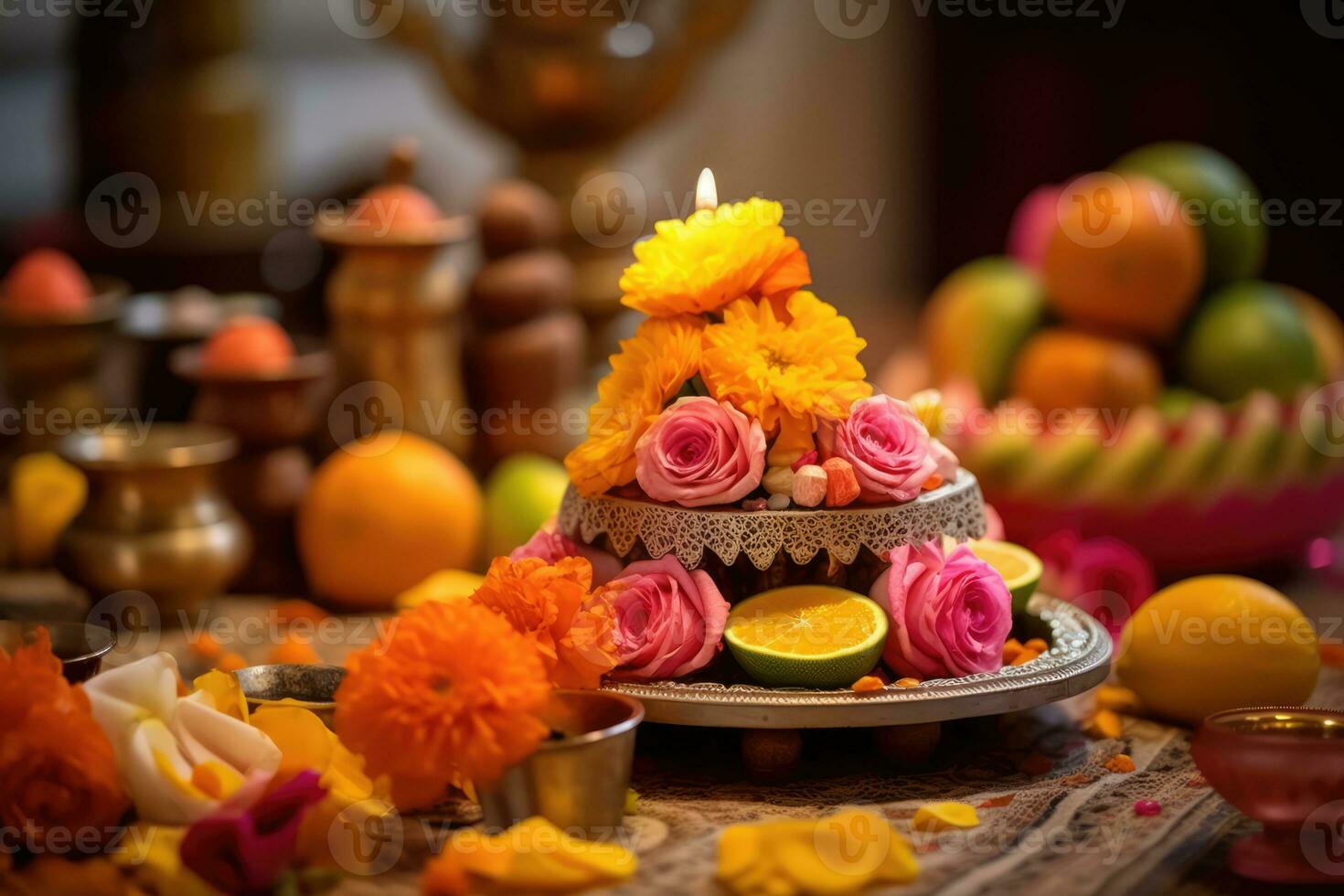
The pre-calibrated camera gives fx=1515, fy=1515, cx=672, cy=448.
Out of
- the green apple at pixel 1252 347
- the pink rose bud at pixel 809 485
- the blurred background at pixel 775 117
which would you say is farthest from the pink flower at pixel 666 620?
the blurred background at pixel 775 117

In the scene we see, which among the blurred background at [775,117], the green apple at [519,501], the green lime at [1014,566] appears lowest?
the green lime at [1014,566]

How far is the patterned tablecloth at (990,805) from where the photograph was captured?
1.27 m

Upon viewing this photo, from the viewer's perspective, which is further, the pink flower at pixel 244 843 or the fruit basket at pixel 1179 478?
the fruit basket at pixel 1179 478

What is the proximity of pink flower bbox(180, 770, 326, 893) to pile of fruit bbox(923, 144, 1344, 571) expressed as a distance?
1383 mm

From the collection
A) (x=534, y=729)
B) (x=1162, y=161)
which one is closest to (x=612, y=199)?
(x=1162, y=161)

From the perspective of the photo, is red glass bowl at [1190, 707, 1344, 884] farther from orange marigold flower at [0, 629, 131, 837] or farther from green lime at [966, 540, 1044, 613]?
orange marigold flower at [0, 629, 131, 837]

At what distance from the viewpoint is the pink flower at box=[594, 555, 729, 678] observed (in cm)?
145

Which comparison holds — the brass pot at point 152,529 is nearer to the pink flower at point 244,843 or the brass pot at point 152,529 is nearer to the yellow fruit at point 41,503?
the yellow fruit at point 41,503

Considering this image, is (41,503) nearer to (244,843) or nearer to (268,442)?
(268,442)

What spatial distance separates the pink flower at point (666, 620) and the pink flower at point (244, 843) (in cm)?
35

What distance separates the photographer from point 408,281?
2.43m

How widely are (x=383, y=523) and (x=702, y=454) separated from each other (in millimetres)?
961

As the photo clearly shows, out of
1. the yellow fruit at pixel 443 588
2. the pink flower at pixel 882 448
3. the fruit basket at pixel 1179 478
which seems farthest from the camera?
the fruit basket at pixel 1179 478

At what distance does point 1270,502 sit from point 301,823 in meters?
1.63
